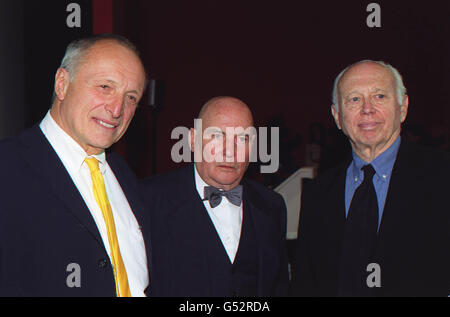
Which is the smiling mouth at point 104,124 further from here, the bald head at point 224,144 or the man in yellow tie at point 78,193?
the bald head at point 224,144

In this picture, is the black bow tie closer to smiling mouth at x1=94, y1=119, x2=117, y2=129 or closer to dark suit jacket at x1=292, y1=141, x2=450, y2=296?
dark suit jacket at x1=292, y1=141, x2=450, y2=296

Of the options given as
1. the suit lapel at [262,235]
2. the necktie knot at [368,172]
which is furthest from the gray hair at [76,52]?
the necktie knot at [368,172]

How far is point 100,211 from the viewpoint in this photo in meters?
1.77

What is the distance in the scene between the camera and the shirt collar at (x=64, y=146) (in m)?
1.75

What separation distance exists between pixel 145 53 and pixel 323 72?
351 cm

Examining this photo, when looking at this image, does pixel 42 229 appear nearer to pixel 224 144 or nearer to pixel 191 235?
pixel 191 235

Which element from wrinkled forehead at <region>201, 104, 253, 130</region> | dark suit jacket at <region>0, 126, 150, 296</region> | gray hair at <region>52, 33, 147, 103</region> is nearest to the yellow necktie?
dark suit jacket at <region>0, 126, 150, 296</region>

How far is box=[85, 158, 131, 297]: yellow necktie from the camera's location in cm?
171

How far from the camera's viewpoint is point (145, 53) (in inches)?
306

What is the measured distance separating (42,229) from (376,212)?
1.52m
